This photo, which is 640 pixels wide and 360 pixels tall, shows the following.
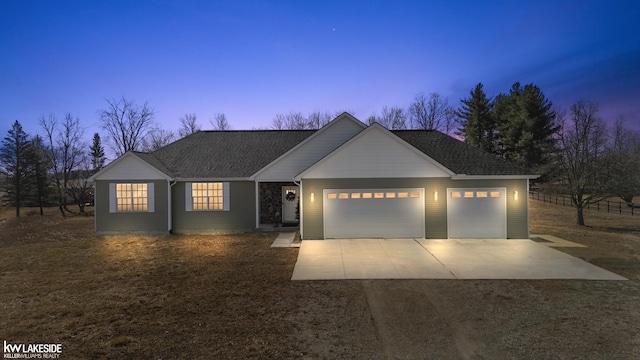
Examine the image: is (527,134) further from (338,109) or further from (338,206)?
(338,206)

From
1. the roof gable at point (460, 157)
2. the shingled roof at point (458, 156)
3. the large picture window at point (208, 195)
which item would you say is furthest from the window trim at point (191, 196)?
the roof gable at point (460, 157)

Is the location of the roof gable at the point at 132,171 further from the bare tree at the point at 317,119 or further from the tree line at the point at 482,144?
the bare tree at the point at 317,119

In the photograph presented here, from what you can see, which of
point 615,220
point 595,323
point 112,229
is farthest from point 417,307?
point 615,220

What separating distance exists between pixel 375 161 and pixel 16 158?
35277mm

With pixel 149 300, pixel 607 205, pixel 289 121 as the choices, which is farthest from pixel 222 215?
pixel 607 205

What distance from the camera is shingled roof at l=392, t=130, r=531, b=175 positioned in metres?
13.5

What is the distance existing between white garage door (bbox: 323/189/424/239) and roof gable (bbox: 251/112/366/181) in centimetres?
271

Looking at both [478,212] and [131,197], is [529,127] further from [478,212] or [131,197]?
[131,197]

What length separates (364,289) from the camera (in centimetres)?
723

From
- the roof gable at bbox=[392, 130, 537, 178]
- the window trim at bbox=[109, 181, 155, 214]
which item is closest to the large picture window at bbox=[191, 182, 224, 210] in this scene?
the window trim at bbox=[109, 181, 155, 214]

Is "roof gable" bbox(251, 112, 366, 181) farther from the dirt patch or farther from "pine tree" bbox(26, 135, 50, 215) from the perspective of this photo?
"pine tree" bbox(26, 135, 50, 215)

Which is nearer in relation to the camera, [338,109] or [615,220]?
[615,220]

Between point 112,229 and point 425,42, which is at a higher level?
point 425,42

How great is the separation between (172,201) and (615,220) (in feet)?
86.1
